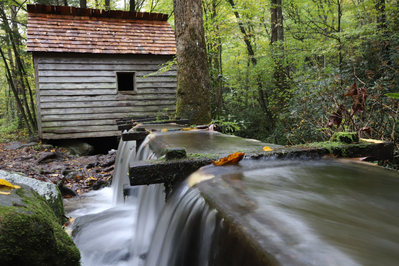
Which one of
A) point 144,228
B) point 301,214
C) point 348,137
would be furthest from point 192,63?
point 301,214

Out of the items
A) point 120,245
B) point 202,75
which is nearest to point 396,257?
point 120,245

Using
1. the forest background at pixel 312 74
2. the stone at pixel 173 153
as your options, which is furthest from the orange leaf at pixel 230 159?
the forest background at pixel 312 74

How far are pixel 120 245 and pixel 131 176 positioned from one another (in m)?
1.55

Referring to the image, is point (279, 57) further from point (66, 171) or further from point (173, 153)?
point (173, 153)

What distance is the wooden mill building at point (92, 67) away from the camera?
35.8 feet

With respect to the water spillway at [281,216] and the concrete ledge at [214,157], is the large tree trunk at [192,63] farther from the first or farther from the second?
the concrete ledge at [214,157]

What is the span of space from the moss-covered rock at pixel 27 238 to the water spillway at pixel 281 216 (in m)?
0.70

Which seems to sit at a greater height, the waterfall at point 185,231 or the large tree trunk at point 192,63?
the large tree trunk at point 192,63

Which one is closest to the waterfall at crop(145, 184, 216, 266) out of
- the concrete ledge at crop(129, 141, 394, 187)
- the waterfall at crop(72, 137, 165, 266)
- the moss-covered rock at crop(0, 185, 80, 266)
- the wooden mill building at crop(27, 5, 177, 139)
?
the concrete ledge at crop(129, 141, 394, 187)

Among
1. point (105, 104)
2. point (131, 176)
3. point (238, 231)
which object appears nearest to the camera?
point (238, 231)

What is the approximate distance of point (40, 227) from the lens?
173 centimetres

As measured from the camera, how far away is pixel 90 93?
454 inches

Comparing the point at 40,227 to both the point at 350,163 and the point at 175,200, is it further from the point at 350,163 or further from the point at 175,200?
the point at 350,163

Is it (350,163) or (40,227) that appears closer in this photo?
(40,227)
